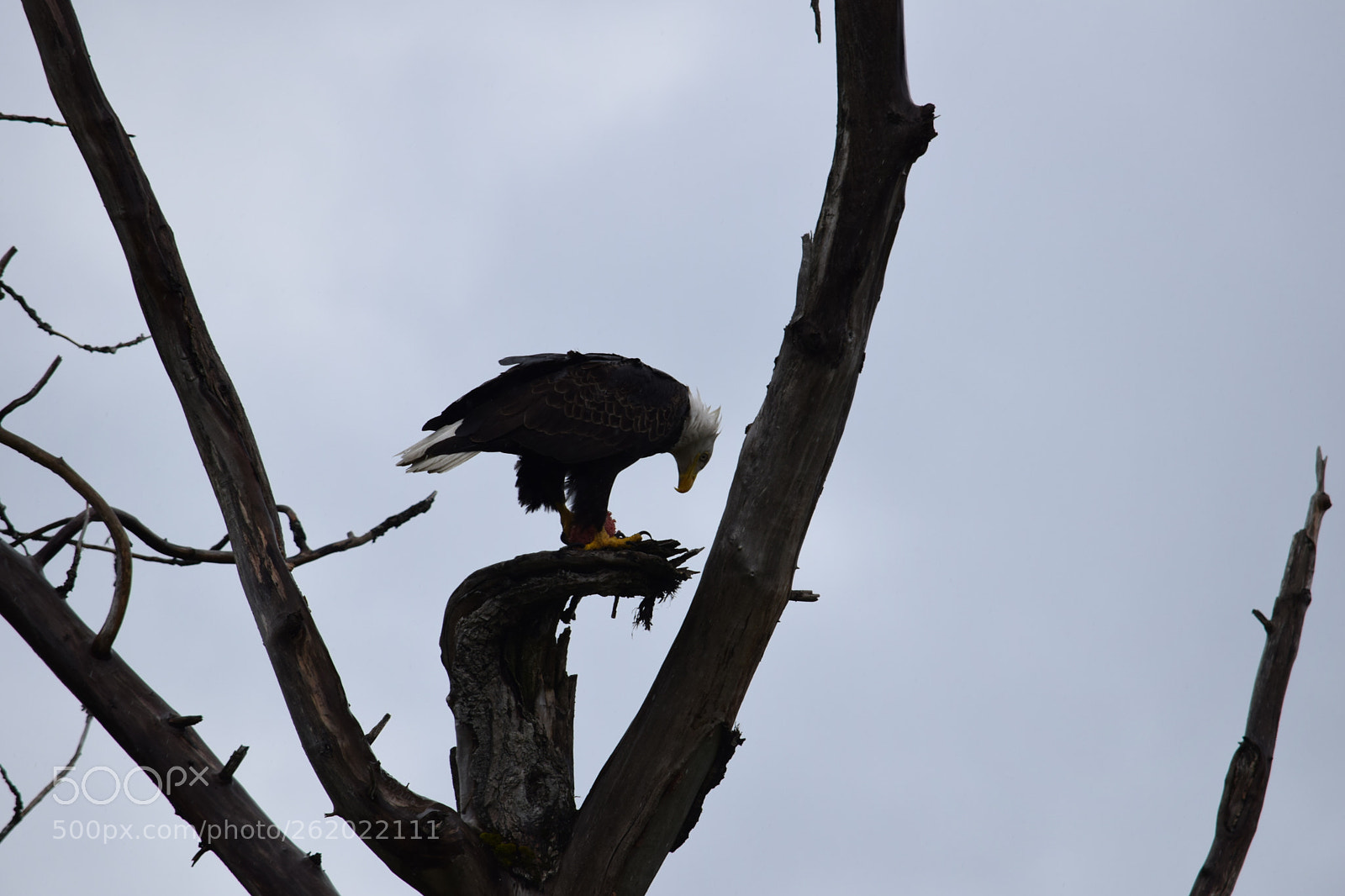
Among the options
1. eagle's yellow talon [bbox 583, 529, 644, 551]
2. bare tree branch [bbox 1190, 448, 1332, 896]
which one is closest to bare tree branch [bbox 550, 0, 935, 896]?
eagle's yellow talon [bbox 583, 529, 644, 551]

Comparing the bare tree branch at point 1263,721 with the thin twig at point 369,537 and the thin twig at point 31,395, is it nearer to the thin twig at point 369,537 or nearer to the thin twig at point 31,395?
the thin twig at point 369,537

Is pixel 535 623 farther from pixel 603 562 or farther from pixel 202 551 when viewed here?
pixel 202 551

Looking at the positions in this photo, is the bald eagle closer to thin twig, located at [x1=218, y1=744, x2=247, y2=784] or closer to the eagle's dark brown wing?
the eagle's dark brown wing

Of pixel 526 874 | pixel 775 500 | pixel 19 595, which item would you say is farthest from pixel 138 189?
pixel 526 874

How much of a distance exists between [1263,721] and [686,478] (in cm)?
305

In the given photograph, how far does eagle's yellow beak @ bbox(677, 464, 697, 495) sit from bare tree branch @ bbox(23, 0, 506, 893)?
2.65 m

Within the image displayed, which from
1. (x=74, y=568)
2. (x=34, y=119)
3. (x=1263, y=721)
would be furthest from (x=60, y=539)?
(x=1263, y=721)

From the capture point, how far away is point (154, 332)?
3.44 metres

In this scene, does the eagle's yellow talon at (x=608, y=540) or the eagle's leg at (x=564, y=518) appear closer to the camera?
the eagle's yellow talon at (x=608, y=540)

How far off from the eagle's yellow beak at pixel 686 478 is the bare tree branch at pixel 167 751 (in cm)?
304

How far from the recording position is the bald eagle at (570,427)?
467 cm

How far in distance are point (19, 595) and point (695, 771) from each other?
239cm

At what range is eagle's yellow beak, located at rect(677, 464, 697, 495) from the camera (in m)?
5.70

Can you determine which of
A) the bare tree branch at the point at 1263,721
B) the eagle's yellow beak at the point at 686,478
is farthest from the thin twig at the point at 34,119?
the bare tree branch at the point at 1263,721
